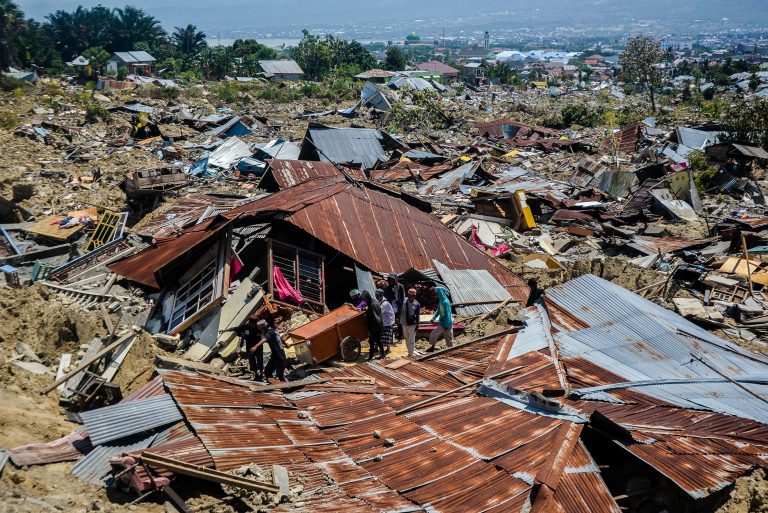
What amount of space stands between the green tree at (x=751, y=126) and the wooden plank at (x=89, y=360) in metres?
22.4

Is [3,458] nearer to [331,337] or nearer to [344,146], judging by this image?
[331,337]

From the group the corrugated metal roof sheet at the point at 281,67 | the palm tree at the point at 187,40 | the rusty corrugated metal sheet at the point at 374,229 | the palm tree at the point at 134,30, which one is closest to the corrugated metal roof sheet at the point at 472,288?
the rusty corrugated metal sheet at the point at 374,229

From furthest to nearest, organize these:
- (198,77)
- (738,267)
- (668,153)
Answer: (198,77) → (668,153) → (738,267)

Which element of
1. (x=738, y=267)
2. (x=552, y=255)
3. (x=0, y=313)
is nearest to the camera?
(x=0, y=313)

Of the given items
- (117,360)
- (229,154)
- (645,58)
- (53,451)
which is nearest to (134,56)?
(645,58)

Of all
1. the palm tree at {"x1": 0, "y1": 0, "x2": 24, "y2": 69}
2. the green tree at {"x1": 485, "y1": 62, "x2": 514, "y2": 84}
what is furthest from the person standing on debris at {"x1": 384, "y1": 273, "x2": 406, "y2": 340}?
the green tree at {"x1": 485, "y1": 62, "x2": 514, "y2": 84}

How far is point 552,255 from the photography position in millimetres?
14070

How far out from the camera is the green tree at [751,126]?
2362cm

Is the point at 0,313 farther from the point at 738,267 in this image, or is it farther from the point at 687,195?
the point at 687,195

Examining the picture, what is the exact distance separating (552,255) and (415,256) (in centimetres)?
424

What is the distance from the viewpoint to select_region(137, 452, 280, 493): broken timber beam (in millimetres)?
4668

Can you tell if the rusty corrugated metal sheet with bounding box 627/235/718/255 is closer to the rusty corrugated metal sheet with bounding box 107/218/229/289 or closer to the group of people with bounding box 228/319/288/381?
the rusty corrugated metal sheet with bounding box 107/218/229/289

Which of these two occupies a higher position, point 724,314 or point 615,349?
point 615,349

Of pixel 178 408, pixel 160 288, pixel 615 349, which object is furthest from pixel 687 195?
pixel 178 408
